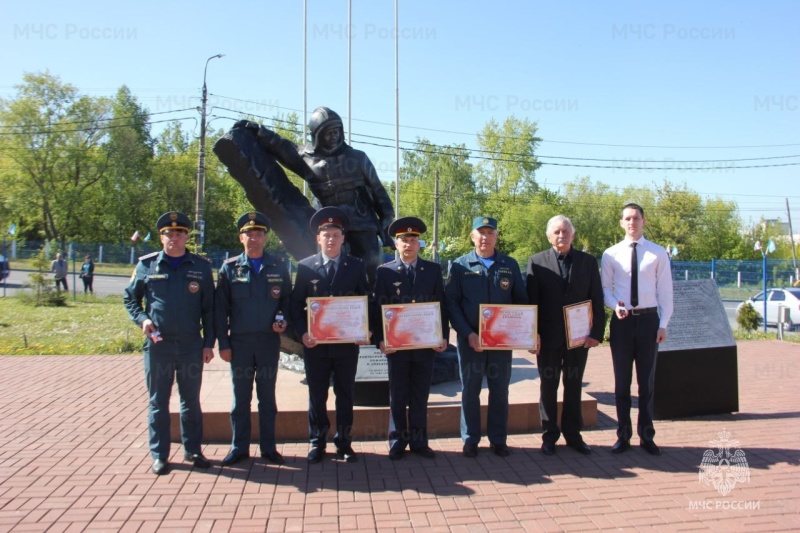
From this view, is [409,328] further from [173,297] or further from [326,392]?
[173,297]

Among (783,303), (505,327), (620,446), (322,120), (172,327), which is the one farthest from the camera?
(783,303)

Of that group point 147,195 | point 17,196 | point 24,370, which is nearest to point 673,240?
point 147,195

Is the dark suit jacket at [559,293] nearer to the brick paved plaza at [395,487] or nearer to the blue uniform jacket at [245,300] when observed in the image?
the brick paved plaza at [395,487]

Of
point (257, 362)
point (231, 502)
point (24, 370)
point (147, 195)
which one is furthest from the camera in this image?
point (147, 195)

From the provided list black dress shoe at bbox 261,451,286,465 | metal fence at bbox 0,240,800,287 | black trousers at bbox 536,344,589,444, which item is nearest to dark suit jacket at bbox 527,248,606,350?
black trousers at bbox 536,344,589,444

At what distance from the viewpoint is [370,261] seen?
6625 mm

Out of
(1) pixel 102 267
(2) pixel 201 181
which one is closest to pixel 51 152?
(1) pixel 102 267

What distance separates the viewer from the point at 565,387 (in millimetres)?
5000

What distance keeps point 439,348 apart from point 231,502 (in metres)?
1.87

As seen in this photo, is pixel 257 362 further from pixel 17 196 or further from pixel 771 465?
pixel 17 196

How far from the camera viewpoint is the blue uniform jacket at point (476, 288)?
15.6 ft

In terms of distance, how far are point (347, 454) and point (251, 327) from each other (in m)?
1.31

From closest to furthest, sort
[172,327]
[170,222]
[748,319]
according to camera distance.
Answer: [172,327], [170,222], [748,319]

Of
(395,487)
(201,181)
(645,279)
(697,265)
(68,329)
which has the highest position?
(201,181)
